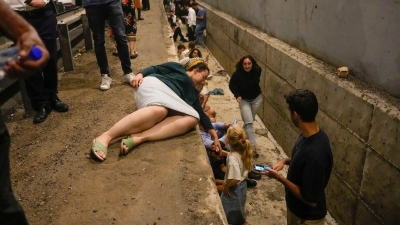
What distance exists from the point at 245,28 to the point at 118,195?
6.80 meters

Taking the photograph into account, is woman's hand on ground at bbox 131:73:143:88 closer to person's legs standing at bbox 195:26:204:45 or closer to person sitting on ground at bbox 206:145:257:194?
person sitting on ground at bbox 206:145:257:194

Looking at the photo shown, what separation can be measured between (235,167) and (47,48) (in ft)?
7.83

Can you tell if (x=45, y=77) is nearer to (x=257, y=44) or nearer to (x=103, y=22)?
(x=103, y=22)

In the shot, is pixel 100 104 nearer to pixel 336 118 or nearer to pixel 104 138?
pixel 104 138

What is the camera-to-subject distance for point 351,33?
4.05m

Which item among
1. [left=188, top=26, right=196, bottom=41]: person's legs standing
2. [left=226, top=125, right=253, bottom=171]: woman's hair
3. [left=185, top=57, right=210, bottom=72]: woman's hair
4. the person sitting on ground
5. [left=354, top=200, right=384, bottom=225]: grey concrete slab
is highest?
[left=185, top=57, right=210, bottom=72]: woman's hair

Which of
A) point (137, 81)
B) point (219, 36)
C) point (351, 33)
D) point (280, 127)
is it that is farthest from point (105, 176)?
point (219, 36)

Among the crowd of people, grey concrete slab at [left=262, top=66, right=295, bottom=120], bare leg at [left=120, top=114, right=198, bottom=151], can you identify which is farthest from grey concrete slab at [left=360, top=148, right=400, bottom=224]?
the crowd of people

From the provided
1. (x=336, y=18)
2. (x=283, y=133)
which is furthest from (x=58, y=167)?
(x=283, y=133)

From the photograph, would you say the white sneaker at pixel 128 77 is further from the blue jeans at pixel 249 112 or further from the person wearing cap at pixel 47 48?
the blue jeans at pixel 249 112

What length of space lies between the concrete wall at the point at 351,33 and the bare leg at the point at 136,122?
2268 millimetres

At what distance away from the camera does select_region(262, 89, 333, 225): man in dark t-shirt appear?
2586mm

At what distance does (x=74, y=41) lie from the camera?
Result: 7949 mm

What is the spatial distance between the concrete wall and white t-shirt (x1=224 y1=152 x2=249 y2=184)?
1.67m
